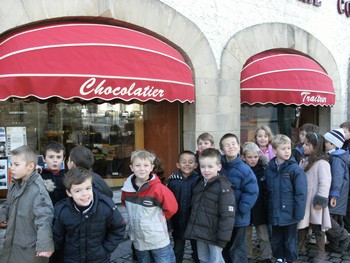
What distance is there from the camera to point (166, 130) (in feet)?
22.7

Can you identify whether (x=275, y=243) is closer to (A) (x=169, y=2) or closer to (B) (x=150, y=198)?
(B) (x=150, y=198)

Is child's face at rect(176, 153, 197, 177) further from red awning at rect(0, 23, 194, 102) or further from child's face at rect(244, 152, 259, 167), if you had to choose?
red awning at rect(0, 23, 194, 102)

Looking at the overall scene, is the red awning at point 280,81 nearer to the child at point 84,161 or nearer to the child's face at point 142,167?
the child's face at point 142,167

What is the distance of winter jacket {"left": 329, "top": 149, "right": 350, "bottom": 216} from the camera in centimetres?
482

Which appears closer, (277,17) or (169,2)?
(169,2)

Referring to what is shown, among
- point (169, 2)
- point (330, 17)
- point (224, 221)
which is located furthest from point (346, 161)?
point (330, 17)

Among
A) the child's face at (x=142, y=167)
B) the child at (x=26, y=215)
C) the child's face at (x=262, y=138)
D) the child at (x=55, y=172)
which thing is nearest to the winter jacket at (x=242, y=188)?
the child's face at (x=142, y=167)

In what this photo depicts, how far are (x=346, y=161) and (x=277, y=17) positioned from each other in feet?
12.5

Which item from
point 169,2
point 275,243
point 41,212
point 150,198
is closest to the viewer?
point 41,212

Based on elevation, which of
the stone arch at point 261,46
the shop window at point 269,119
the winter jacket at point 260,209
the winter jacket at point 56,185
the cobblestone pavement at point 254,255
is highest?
the stone arch at point 261,46

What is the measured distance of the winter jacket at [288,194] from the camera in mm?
4219

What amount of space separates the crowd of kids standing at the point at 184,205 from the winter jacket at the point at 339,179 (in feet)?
0.04

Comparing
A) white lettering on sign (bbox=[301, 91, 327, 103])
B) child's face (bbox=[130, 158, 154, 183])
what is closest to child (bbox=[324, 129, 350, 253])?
white lettering on sign (bbox=[301, 91, 327, 103])

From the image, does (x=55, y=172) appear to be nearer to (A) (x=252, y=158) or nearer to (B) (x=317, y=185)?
(A) (x=252, y=158)
